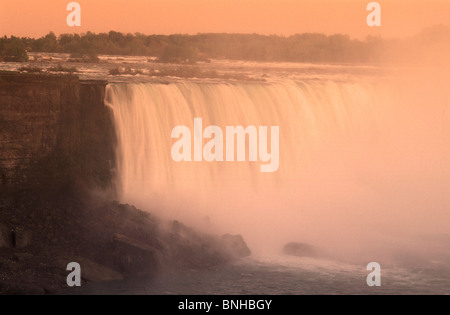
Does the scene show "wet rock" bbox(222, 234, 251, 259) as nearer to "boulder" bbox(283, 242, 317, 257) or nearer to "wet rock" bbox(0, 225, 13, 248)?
"boulder" bbox(283, 242, 317, 257)

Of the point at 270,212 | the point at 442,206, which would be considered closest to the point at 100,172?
the point at 270,212

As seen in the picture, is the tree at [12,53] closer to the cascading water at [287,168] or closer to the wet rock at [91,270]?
the cascading water at [287,168]

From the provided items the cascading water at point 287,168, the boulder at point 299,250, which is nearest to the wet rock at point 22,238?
the cascading water at point 287,168

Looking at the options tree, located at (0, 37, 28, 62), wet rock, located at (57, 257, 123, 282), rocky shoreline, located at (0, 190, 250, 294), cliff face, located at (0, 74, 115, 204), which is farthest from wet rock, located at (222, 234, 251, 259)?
tree, located at (0, 37, 28, 62)

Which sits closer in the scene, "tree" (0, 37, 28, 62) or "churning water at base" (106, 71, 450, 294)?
"churning water at base" (106, 71, 450, 294)

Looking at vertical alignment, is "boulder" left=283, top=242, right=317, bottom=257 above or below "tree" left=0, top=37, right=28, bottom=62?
below

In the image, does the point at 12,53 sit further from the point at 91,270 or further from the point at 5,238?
the point at 91,270

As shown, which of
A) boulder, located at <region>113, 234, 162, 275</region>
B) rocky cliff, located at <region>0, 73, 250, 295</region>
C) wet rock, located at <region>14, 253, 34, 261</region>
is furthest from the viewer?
boulder, located at <region>113, 234, 162, 275</region>

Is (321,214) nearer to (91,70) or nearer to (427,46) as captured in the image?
(91,70)

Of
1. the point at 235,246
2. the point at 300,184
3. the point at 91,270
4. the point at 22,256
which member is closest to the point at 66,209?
the point at 22,256
